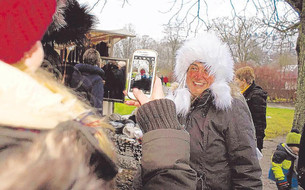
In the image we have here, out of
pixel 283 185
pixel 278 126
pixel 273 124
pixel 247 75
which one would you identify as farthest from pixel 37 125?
pixel 273 124

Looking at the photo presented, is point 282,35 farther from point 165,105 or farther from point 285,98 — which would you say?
point 285,98

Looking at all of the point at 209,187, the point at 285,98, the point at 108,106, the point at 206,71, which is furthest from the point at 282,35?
the point at 285,98

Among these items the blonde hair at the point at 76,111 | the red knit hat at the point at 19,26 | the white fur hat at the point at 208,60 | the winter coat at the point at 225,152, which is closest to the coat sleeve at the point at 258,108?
the white fur hat at the point at 208,60

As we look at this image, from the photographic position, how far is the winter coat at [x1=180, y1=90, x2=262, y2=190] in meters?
1.93

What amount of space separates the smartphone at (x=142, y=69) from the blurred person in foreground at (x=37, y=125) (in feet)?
4.19

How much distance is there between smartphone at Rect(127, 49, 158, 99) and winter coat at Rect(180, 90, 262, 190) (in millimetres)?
494

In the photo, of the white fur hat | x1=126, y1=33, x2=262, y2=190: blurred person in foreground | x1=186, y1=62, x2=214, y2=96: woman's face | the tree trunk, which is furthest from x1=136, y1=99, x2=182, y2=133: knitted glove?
the tree trunk

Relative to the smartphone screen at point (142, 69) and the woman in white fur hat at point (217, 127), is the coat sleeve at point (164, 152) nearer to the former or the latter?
the smartphone screen at point (142, 69)

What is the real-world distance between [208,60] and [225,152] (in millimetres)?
774

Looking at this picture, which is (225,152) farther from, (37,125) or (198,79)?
(37,125)

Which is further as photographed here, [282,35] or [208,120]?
[282,35]

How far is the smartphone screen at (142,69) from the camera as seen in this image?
192cm

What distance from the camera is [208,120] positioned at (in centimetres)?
205

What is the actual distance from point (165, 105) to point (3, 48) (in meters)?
0.82
